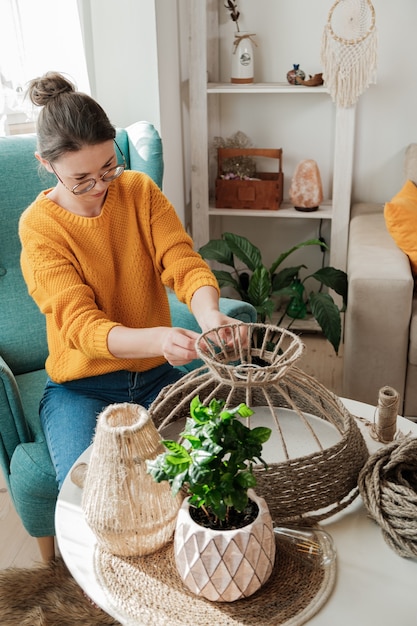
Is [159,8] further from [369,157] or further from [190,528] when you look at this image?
[190,528]

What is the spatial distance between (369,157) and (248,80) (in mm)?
590

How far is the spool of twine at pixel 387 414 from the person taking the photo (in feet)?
4.04

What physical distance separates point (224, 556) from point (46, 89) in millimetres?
967

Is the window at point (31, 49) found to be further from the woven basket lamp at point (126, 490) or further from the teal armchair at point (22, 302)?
the woven basket lamp at point (126, 490)

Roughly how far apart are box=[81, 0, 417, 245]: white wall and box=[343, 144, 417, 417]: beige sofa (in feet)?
2.37

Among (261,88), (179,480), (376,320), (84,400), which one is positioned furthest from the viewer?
(261,88)

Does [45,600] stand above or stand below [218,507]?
below

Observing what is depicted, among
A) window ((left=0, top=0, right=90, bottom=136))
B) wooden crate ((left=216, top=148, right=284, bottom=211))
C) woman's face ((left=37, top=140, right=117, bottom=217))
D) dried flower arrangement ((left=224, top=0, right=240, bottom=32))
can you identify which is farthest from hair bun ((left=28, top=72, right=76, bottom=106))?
dried flower arrangement ((left=224, top=0, right=240, bottom=32))

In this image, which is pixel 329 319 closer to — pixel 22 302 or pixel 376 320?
pixel 376 320

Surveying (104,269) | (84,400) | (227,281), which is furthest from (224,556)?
(227,281)

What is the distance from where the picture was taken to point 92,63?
97.6 inches

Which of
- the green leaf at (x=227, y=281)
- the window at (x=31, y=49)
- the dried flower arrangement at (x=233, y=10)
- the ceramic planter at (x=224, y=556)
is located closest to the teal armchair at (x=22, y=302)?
the window at (x=31, y=49)

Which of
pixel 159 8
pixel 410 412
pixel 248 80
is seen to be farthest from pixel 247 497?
pixel 248 80

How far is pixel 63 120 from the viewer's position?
1358 millimetres
